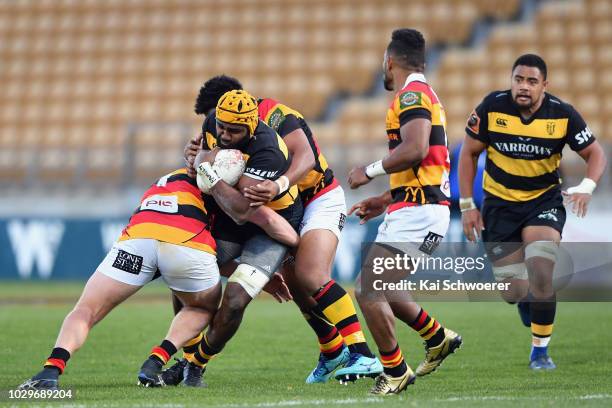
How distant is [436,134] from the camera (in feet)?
24.3

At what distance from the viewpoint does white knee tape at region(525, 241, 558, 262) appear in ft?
27.8

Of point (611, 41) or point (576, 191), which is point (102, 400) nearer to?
point (576, 191)

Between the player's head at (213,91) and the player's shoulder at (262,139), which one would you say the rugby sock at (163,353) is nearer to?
the player's shoulder at (262,139)

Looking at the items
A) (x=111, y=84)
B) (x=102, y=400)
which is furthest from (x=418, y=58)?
(x=111, y=84)

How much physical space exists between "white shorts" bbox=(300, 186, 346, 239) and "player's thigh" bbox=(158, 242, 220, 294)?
785 millimetres

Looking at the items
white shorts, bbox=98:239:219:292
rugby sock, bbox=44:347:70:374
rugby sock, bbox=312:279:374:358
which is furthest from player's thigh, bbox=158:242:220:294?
rugby sock, bbox=44:347:70:374

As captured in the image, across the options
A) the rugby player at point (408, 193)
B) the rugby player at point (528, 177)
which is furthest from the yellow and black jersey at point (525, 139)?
the rugby player at point (408, 193)

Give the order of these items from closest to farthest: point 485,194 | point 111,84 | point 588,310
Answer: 1. point 485,194
2. point 588,310
3. point 111,84

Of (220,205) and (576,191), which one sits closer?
(220,205)

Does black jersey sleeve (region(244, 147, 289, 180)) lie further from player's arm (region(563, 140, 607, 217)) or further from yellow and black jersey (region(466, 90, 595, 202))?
player's arm (region(563, 140, 607, 217))

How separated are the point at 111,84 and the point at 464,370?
16868mm

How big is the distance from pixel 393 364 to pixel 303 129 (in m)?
1.96

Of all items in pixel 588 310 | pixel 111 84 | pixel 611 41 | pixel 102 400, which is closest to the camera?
pixel 102 400

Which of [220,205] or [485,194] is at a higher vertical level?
[220,205]
